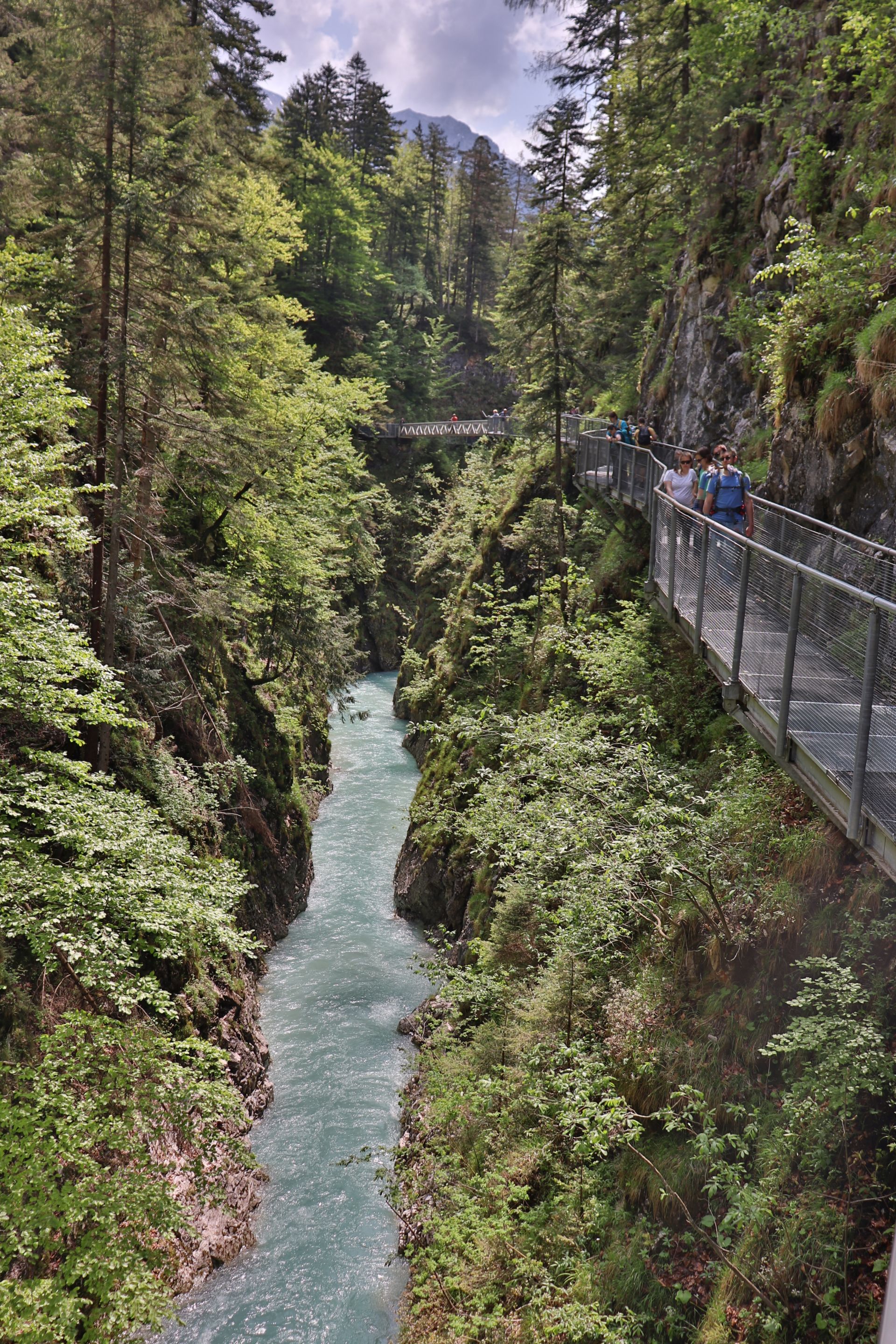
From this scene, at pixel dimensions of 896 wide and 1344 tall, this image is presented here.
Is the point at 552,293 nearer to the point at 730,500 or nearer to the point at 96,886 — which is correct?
the point at 730,500

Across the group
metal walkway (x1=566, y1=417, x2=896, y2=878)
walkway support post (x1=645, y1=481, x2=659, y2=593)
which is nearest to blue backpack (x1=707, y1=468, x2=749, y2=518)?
metal walkway (x1=566, y1=417, x2=896, y2=878)

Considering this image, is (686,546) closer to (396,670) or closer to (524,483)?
(524,483)

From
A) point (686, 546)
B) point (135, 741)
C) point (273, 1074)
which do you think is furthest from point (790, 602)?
point (273, 1074)

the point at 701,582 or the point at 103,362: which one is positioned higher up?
the point at 103,362

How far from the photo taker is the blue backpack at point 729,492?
9.47 meters

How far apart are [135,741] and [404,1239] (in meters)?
7.74

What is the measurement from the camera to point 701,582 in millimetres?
8602

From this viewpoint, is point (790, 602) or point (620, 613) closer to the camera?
point (790, 602)

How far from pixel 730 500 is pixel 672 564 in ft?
3.33

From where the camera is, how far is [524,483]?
2283 cm

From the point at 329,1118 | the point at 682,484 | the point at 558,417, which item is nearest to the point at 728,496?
the point at 682,484

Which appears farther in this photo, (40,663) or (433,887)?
(433,887)

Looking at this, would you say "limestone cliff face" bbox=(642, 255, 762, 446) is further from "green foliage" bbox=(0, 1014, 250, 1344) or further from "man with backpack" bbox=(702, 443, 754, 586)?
"green foliage" bbox=(0, 1014, 250, 1344)

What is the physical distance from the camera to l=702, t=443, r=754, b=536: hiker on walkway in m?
9.47
